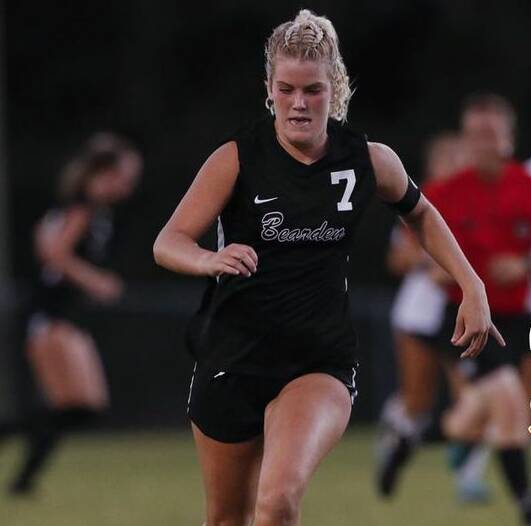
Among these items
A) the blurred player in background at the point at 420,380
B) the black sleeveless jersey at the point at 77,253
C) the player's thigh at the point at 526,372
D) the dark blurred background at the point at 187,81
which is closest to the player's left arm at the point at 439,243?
the player's thigh at the point at 526,372

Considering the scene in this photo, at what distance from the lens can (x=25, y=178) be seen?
2070cm

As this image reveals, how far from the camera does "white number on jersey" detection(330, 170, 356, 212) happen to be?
247 inches

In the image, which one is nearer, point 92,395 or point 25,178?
point 92,395

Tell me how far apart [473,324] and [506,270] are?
318 centimetres

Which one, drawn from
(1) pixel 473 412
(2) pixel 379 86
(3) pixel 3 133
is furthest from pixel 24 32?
(1) pixel 473 412

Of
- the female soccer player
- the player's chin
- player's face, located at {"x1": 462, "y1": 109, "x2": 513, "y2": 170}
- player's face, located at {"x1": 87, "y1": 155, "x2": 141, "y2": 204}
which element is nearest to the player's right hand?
the female soccer player

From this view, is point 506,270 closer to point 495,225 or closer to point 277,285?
point 495,225

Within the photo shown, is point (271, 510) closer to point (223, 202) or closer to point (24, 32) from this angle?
point (223, 202)

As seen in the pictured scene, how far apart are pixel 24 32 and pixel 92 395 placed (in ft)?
33.5

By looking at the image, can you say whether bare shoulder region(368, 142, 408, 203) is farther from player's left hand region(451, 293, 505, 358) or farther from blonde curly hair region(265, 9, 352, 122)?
player's left hand region(451, 293, 505, 358)

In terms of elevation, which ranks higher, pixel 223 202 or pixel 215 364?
pixel 223 202

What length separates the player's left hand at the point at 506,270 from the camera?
9297mm

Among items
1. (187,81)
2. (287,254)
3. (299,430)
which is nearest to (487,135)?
(287,254)

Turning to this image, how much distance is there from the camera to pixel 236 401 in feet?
20.7
